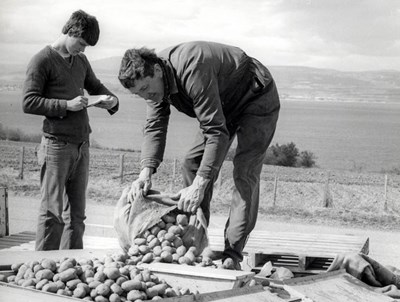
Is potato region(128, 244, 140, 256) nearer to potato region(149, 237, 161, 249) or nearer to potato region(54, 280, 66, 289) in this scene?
potato region(149, 237, 161, 249)

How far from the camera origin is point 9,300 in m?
3.46

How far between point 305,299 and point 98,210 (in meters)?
10.3

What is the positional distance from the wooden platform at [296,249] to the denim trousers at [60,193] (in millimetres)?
1198

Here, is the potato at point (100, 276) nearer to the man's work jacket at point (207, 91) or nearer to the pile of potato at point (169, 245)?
the pile of potato at point (169, 245)

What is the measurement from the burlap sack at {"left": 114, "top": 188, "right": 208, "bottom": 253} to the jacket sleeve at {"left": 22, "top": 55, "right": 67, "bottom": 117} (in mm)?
930

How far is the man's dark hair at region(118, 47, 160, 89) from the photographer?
4.43 m

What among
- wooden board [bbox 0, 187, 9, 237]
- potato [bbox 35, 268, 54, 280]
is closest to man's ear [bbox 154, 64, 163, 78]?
potato [bbox 35, 268, 54, 280]

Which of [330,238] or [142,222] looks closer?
[142,222]

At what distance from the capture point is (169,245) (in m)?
4.58

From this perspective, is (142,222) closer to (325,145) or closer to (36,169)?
(36,169)

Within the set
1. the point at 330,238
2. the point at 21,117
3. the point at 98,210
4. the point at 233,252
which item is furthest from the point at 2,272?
the point at 21,117

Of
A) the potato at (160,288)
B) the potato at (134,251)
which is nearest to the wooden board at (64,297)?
the potato at (160,288)

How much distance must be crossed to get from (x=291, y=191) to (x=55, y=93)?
16.6 m

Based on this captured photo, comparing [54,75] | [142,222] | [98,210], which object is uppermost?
[54,75]
